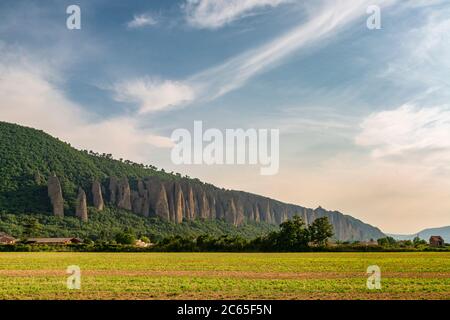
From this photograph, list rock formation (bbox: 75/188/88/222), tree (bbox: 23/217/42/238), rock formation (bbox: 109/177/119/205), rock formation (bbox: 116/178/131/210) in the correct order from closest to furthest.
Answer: tree (bbox: 23/217/42/238), rock formation (bbox: 75/188/88/222), rock formation (bbox: 109/177/119/205), rock formation (bbox: 116/178/131/210)

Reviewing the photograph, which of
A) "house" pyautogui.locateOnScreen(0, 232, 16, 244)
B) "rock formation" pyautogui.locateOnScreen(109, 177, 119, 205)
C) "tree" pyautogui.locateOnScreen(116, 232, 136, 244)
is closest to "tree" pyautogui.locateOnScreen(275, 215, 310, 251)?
"tree" pyautogui.locateOnScreen(116, 232, 136, 244)

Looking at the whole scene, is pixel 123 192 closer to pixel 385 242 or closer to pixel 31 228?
pixel 31 228

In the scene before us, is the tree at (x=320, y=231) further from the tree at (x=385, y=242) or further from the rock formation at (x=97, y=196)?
the rock formation at (x=97, y=196)

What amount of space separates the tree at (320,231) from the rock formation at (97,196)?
102825 millimetres

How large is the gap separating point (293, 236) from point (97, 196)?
347ft

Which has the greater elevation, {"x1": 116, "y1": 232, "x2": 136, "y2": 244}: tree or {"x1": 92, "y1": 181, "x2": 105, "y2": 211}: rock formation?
{"x1": 92, "y1": 181, "x2": 105, "y2": 211}: rock formation

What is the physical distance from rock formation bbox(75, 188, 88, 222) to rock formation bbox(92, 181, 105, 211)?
517 cm

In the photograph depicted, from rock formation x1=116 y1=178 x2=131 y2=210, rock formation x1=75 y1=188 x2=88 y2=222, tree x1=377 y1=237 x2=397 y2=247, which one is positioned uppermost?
rock formation x1=116 y1=178 x2=131 y2=210

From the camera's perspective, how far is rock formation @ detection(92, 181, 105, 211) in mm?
181250

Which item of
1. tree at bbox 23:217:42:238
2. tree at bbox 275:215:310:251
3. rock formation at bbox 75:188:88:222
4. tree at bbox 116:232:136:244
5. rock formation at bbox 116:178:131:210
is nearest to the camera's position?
tree at bbox 275:215:310:251

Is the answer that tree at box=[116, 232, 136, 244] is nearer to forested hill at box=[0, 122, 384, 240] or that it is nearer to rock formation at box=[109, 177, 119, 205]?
forested hill at box=[0, 122, 384, 240]
